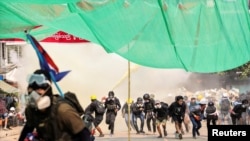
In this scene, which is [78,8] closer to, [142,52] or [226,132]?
[142,52]

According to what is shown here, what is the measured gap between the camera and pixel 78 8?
841 cm

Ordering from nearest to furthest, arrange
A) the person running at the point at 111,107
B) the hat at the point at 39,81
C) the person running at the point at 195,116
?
the hat at the point at 39,81 < the person running at the point at 195,116 < the person running at the point at 111,107

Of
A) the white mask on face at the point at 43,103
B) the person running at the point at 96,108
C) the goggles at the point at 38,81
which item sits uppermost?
the goggles at the point at 38,81

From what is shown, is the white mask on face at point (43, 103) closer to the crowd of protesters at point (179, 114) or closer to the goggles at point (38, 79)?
the goggles at point (38, 79)

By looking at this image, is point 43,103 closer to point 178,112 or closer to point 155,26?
point 155,26

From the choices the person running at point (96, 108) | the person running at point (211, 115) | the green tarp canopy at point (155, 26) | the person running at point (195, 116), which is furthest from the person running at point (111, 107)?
the green tarp canopy at point (155, 26)

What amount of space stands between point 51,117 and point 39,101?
0.17 m

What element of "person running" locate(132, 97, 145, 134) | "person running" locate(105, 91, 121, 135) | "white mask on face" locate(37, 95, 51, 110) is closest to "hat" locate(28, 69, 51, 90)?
"white mask on face" locate(37, 95, 51, 110)

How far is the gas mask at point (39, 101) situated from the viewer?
4789mm

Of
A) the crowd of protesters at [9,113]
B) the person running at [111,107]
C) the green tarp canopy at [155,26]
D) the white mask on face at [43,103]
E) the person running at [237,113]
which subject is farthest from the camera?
the crowd of protesters at [9,113]

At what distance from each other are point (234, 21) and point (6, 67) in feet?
65.4

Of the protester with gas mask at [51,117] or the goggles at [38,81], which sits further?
the goggles at [38,81]

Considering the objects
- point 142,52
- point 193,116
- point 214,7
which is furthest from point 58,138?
point 193,116

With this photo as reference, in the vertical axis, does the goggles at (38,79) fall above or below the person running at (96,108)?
above
